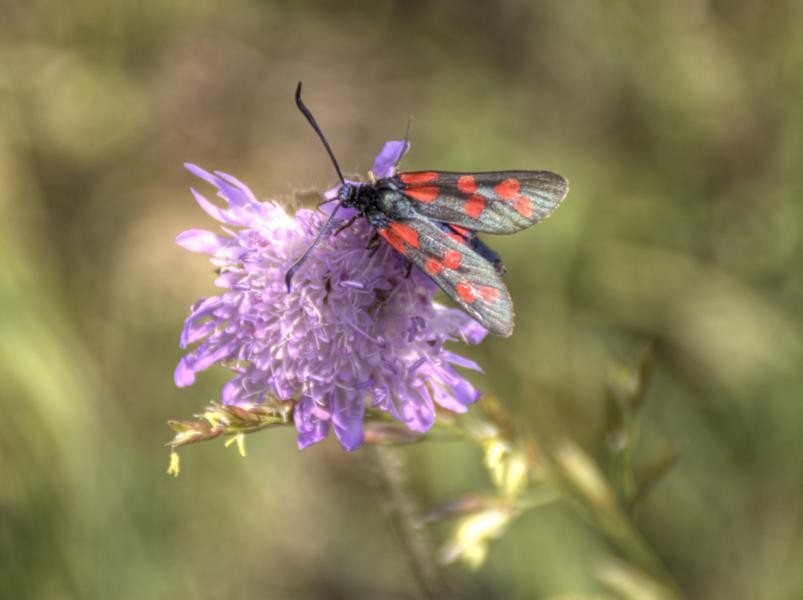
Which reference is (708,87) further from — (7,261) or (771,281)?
(7,261)

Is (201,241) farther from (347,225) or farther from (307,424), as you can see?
(307,424)

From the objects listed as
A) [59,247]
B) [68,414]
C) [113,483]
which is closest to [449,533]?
[113,483]

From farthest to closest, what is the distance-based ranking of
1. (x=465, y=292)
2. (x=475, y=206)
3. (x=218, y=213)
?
(x=218, y=213), (x=475, y=206), (x=465, y=292)

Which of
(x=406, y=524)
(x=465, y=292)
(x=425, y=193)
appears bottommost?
(x=406, y=524)

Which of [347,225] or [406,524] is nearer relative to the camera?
[347,225]

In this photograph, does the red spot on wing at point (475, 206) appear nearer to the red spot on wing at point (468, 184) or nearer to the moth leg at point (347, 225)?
the red spot on wing at point (468, 184)

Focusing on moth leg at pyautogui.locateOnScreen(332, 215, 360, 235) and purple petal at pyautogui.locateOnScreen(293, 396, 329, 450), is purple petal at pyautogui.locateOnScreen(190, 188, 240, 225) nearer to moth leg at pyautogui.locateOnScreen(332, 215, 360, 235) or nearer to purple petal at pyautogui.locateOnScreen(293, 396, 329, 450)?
moth leg at pyautogui.locateOnScreen(332, 215, 360, 235)

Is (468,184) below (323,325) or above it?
above

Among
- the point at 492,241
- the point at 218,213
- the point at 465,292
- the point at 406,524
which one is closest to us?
the point at 465,292

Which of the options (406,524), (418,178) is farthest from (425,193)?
(406,524)
